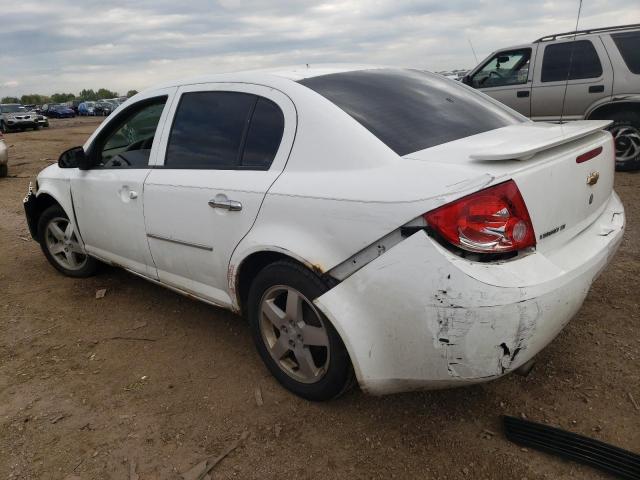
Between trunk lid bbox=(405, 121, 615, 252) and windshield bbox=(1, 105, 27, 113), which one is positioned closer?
trunk lid bbox=(405, 121, 615, 252)

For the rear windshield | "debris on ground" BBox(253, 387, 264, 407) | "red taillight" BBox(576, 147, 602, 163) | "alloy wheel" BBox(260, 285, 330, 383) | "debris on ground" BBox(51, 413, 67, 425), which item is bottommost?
"debris on ground" BBox(51, 413, 67, 425)

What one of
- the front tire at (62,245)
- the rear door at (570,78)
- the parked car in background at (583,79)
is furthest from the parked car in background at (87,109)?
→ the front tire at (62,245)

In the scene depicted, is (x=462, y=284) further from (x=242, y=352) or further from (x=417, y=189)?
(x=242, y=352)

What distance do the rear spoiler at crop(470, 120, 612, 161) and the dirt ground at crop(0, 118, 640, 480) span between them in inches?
48.5

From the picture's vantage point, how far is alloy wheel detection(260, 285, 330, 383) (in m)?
2.38

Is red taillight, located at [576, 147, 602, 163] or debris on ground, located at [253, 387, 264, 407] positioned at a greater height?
red taillight, located at [576, 147, 602, 163]

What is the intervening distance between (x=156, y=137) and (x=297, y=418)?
1.93 meters

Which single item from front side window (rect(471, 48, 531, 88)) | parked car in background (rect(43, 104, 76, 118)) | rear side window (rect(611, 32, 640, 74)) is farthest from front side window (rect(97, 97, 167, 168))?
parked car in background (rect(43, 104, 76, 118))

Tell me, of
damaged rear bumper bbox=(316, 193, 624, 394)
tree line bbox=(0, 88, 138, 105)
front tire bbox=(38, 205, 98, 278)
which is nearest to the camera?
damaged rear bumper bbox=(316, 193, 624, 394)

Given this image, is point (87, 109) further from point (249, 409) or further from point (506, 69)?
point (249, 409)

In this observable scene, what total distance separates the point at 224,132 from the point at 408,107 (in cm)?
102

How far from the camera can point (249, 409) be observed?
258 cm

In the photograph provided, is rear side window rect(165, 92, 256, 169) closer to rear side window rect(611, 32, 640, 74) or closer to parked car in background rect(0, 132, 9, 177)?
rear side window rect(611, 32, 640, 74)

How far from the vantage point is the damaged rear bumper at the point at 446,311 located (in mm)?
1804
